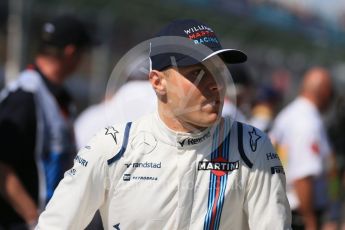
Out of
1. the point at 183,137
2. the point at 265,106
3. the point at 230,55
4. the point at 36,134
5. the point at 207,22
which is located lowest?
the point at 183,137

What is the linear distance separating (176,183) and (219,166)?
0.55 feet

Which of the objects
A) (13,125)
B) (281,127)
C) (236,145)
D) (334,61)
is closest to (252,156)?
(236,145)

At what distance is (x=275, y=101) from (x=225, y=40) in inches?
670

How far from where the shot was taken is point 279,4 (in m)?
36.6

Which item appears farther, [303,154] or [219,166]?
[303,154]

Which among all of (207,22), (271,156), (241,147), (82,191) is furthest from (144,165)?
(207,22)

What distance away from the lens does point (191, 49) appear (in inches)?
116

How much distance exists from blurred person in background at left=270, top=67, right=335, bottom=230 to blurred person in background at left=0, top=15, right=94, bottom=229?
90.4 inches

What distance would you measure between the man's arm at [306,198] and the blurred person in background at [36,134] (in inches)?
92.7

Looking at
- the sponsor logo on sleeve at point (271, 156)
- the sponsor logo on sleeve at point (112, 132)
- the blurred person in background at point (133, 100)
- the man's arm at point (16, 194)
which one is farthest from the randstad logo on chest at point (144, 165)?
the man's arm at point (16, 194)

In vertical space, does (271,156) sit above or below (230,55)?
below

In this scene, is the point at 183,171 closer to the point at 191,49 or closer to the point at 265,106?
the point at 191,49

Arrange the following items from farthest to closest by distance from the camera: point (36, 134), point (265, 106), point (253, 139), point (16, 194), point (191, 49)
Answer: point (265, 106) < point (36, 134) < point (16, 194) < point (253, 139) < point (191, 49)

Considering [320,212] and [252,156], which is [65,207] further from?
[320,212]
